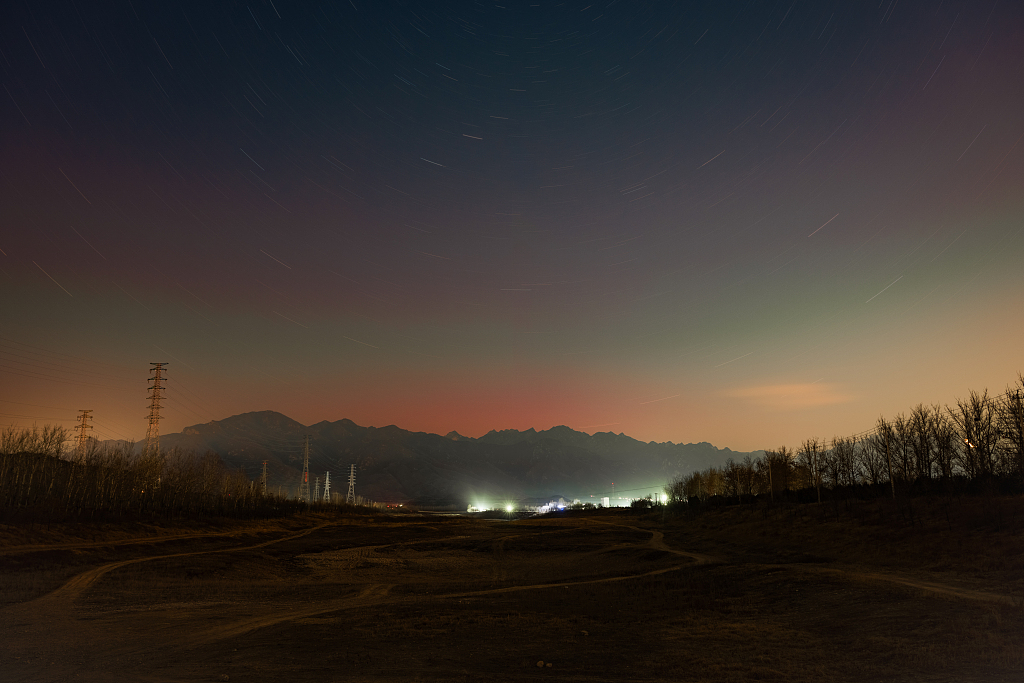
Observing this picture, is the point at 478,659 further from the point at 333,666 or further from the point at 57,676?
the point at 57,676

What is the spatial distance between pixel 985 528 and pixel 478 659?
3736 centimetres

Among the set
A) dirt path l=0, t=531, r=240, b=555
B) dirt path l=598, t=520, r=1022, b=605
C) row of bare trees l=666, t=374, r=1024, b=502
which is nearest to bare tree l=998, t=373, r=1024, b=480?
row of bare trees l=666, t=374, r=1024, b=502

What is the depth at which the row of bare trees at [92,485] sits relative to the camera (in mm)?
82188

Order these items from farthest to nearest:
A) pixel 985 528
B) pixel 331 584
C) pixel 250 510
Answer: pixel 250 510 < pixel 331 584 < pixel 985 528

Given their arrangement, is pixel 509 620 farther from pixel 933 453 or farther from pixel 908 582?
pixel 933 453

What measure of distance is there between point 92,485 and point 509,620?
307 ft

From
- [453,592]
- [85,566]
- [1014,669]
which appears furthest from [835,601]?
[85,566]

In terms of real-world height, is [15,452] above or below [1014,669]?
above

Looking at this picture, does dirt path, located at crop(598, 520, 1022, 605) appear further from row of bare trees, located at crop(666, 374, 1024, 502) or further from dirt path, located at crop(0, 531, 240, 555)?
dirt path, located at crop(0, 531, 240, 555)

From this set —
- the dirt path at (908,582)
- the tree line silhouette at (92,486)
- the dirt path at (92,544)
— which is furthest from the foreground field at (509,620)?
the tree line silhouette at (92,486)

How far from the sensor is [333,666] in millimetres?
20094

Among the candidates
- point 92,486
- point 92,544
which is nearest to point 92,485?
point 92,486

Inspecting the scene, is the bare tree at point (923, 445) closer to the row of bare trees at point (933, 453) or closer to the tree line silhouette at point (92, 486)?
the row of bare trees at point (933, 453)

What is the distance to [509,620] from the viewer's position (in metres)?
29.1
